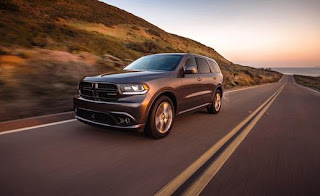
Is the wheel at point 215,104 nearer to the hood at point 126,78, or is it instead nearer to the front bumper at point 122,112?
the hood at point 126,78

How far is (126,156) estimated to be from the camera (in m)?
3.30

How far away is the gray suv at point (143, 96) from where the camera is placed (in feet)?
12.1

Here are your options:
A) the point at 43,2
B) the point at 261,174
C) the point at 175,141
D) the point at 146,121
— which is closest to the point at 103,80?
the point at 146,121

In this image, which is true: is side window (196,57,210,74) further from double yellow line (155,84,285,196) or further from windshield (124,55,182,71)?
double yellow line (155,84,285,196)

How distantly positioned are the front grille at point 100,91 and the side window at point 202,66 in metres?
2.84

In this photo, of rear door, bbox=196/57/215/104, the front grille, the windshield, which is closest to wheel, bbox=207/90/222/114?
rear door, bbox=196/57/215/104

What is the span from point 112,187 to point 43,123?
3167 mm

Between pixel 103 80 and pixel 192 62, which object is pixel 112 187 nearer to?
pixel 103 80

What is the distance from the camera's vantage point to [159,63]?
5.05 meters

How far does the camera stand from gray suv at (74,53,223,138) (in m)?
3.69

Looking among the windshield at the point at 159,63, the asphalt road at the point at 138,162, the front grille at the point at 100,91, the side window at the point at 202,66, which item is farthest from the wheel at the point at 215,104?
the front grille at the point at 100,91

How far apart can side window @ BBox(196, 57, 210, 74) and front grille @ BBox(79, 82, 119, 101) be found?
284 cm

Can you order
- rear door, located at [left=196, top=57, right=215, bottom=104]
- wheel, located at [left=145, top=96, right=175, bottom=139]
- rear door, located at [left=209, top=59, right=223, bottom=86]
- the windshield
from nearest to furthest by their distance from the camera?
wheel, located at [left=145, top=96, right=175, bottom=139], the windshield, rear door, located at [left=196, top=57, right=215, bottom=104], rear door, located at [left=209, top=59, right=223, bottom=86]

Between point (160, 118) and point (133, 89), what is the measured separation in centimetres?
90
